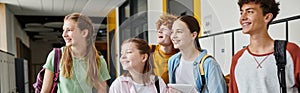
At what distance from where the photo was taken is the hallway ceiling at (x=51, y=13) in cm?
114

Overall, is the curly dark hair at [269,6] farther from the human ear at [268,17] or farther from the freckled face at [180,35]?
the freckled face at [180,35]

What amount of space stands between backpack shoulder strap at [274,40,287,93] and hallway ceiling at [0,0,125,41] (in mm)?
657

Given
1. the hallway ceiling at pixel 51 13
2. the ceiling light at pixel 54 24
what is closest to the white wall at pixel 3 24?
the hallway ceiling at pixel 51 13

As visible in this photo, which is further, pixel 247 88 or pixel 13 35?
pixel 13 35

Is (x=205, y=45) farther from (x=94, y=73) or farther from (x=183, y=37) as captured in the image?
(x=94, y=73)

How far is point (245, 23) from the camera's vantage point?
→ 1.18 metres

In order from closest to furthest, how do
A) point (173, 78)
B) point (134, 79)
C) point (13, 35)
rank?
point (134, 79), point (173, 78), point (13, 35)

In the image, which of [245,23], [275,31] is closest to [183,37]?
[245,23]

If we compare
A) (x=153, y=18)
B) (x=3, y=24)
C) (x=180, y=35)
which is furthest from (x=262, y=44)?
(x=3, y=24)

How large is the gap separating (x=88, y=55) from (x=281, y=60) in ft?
2.45

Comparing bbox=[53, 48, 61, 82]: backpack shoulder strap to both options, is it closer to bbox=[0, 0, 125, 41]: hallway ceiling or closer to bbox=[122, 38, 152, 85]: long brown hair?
bbox=[0, 0, 125, 41]: hallway ceiling

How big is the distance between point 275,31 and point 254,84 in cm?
23

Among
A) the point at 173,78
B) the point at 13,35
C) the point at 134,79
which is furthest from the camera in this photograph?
the point at 13,35

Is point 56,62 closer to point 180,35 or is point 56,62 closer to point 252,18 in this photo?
point 180,35
